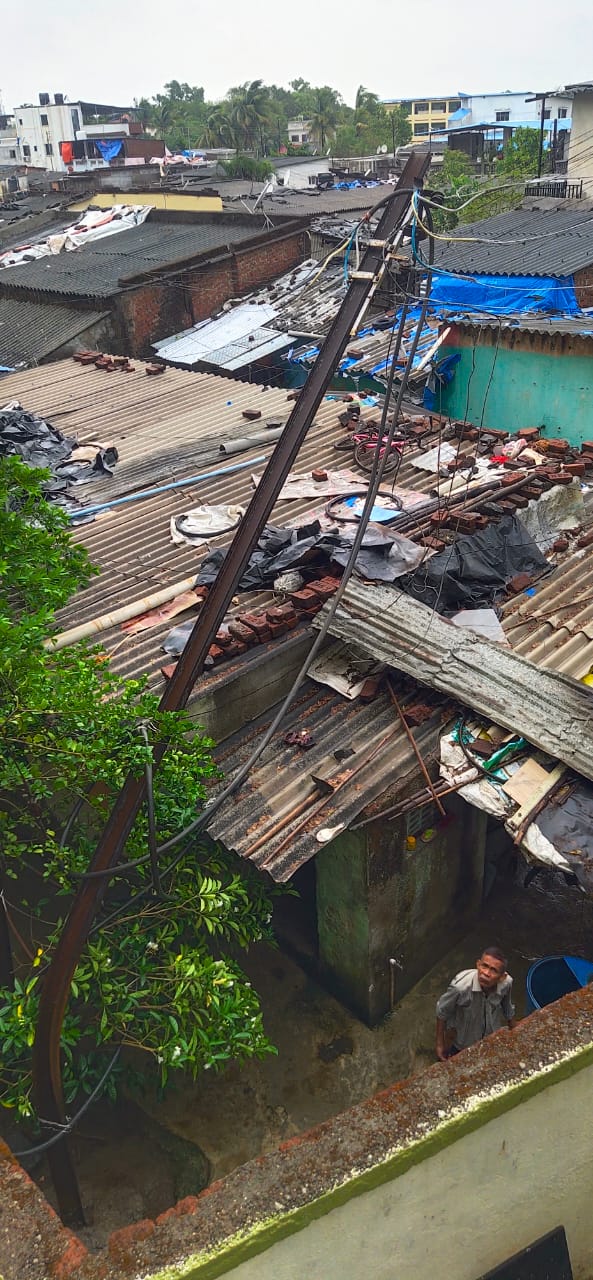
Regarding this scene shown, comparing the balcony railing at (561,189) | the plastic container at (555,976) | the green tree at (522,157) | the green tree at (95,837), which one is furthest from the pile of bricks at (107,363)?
the green tree at (522,157)

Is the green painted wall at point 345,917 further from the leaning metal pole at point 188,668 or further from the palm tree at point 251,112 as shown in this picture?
the palm tree at point 251,112

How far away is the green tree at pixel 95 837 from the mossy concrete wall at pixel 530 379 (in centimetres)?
875

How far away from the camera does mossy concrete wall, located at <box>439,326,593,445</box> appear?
1307cm

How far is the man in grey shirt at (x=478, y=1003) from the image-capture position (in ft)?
19.1

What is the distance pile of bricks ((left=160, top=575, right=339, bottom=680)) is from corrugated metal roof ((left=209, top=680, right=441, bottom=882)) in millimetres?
635

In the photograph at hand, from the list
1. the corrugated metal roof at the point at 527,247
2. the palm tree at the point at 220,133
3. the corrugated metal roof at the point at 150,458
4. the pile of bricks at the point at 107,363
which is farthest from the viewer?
the palm tree at the point at 220,133

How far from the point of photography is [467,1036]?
6098 millimetres

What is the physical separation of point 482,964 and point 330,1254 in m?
3.07

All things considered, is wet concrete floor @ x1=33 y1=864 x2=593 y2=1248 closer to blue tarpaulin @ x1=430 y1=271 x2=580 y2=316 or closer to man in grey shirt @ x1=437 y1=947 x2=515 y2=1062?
man in grey shirt @ x1=437 y1=947 x2=515 y2=1062

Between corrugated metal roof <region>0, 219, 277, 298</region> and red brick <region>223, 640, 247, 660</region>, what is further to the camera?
corrugated metal roof <region>0, 219, 277, 298</region>

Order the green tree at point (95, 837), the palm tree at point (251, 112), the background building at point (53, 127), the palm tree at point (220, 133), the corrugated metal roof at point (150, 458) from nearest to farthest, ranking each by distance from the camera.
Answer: the green tree at point (95, 837) < the corrugated metal roof at point (150, 458) < the palm tree at point (251, 112) < the palm tree at point (220, 133) < the background building at point (53, 127)

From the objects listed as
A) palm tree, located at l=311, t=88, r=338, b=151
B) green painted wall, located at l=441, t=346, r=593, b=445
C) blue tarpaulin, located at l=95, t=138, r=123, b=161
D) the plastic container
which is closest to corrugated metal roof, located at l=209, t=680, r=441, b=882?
the plastic container

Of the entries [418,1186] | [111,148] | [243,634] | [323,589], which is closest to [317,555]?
[323,589]

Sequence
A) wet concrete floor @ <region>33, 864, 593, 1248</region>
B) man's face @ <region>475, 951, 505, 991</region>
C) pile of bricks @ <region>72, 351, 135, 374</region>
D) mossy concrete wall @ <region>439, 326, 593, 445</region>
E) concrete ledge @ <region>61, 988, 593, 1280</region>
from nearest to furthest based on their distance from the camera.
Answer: concrete ledge @ <region>61, 988, 593, 1280</region> < man's face @ <region>475, 951, 505, 991</region> < wet concrete floor @ <region>33, 864, 593, 1248</region> < mossy concrete wall @ <region>439, 326, 593, 445</region> < pile of bricks @ <region>72, 351, 135, 374</region>
